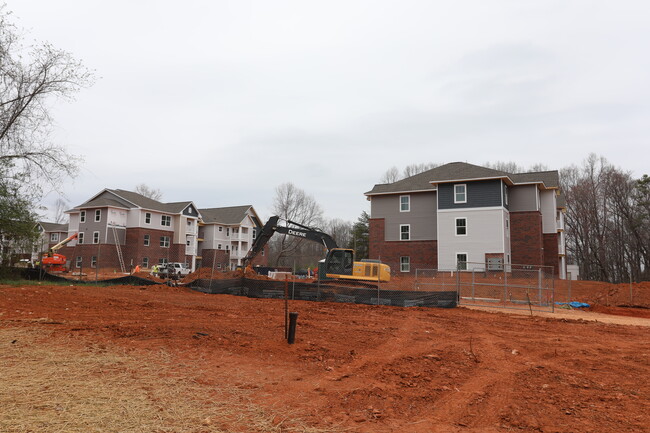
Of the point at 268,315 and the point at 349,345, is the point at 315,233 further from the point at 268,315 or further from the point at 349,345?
the point at 349,345

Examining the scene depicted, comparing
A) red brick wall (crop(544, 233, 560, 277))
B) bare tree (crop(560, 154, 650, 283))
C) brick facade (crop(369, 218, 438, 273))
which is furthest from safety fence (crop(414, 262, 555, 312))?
bare tree (crop(560, 154, 650, 283))

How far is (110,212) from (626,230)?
61335 mm

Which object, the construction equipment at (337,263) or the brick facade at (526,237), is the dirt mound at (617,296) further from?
the construction equipment at (337,263)

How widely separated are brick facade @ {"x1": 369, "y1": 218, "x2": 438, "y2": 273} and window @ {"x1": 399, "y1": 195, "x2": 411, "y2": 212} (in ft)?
6.83

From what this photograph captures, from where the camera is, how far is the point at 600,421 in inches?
199

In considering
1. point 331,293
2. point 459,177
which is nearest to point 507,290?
point 331,293

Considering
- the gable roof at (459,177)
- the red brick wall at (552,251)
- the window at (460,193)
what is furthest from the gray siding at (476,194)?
the red brick wall at (552,251)

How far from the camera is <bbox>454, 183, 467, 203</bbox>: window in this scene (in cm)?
3297

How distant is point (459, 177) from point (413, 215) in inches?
209

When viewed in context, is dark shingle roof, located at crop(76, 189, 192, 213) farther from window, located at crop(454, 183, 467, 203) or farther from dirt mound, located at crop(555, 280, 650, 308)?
dirt mound, located at crop(555, 280, 650, 308)

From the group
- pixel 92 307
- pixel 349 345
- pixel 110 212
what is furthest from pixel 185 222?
pixel 349 345

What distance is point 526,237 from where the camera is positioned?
1308 inches

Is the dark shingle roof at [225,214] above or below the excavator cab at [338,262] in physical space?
above

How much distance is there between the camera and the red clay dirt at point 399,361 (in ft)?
17.2
